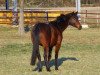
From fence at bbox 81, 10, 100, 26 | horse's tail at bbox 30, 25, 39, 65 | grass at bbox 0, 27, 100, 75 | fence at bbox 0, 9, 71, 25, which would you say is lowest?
fence at bbox 81, 10, 100, 26

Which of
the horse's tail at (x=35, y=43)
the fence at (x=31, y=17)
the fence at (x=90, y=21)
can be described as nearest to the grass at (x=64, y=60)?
the horse's tail at (x=35, y=43)

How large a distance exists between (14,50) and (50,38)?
19.9 feet

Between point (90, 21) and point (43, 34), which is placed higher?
point (43, 34)

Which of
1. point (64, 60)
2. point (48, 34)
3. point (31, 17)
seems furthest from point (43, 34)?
point (31, 17)

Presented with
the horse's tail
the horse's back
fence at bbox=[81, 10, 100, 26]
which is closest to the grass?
the horse's tail

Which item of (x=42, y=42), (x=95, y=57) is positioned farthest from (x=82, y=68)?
(x=95, y=57)

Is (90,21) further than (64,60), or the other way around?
(90,21)

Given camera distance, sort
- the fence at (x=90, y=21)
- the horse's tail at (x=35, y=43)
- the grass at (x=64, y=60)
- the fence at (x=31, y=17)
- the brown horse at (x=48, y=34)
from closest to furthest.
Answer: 1. the horse's tail at (x=35, y=43)
2. the brown horse at (x=48, y=34)
3. the grass at (x=64, y=60)
4. the fence at (x=90, y=21)
5. the fence at (x=31, y=17)

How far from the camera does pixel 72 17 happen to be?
12422 millimetres

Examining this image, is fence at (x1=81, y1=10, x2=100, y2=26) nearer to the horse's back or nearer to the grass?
the grass

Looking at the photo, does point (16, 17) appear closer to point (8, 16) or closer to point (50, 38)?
point (8, 16)

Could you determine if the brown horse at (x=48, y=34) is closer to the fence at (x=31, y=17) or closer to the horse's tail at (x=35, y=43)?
the horse's tail at (x=35, y=43)

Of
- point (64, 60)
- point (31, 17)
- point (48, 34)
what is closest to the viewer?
point (48, 34)

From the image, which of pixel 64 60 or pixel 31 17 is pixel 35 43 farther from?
pixel 31 17
